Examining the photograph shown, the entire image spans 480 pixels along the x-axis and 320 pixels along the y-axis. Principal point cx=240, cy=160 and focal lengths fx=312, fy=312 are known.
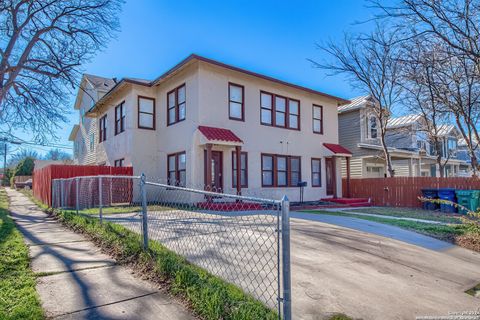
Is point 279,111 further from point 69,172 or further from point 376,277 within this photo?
point 376,277

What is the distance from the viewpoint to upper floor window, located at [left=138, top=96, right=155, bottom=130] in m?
15.1

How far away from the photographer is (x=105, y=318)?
9.81 feet

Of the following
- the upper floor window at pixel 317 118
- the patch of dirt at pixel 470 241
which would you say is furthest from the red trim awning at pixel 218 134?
the patch of dirt at pixel 470 241

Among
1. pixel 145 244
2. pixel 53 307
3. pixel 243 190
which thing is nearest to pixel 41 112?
pixel 243 190

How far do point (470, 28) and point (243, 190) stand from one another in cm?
975

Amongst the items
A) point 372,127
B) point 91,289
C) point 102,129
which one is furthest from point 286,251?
point 372,127

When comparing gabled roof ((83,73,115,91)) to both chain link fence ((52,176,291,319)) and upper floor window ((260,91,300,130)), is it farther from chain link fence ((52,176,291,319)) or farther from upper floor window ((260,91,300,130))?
chain link fence ((52,176,291,319))

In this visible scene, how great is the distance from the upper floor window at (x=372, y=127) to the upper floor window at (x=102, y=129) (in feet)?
57.2

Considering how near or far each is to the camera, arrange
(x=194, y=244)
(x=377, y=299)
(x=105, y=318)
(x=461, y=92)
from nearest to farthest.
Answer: (x=105, y=318) < (x=377, y=299) < (x=194, y=244) < (x=461, y=92)

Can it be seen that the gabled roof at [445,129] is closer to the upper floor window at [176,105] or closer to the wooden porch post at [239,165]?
the wooden porch post at [239,165]

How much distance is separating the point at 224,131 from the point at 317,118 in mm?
6892

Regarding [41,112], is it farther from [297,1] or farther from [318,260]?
[318,260]

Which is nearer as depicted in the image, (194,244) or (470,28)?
(194,244)

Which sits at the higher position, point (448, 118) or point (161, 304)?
point (448, 118)
